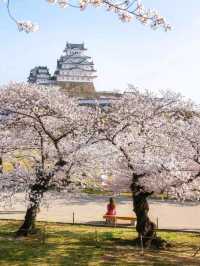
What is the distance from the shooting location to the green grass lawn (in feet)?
53.9

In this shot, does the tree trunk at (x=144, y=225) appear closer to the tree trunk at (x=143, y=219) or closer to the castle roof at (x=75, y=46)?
the tree trunk at (x=143, y=219)

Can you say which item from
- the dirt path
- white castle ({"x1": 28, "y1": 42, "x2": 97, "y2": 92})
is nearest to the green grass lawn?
the dirt path

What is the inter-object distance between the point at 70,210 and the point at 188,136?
9.81 metres

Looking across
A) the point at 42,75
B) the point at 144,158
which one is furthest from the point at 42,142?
the point at 42,75

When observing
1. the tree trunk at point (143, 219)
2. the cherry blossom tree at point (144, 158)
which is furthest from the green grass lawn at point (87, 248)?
the cherry blossom tree at point (144, 158)

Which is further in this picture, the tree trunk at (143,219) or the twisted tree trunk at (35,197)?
the twisted tree trunk at (35,197)

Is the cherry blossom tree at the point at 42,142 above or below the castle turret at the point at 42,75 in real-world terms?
below

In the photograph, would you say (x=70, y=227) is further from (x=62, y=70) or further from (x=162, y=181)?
(x=62, y=70)

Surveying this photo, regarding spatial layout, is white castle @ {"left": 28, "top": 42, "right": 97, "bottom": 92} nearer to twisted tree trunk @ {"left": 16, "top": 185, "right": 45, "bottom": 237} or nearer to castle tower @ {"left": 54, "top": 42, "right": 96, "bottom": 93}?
castle tower @ {"left": 54, "top": 42, "right": 96, "bottom": 93}

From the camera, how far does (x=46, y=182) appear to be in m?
19.6

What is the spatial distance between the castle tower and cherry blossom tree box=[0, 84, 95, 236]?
2839 inches

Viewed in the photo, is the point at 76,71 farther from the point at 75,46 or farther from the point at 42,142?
the point at 42,142

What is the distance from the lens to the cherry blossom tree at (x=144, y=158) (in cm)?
1797

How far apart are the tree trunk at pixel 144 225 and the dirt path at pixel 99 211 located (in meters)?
3.73
